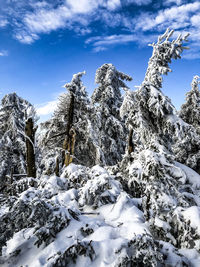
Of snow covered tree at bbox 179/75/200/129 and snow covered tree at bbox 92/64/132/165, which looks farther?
snow covered tree at bbox 179/75/200/129

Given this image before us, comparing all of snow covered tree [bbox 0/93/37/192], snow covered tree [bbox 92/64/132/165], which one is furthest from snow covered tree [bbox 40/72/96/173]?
snow covered tree [bbox 0/93/37/192]

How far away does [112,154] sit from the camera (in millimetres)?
14656

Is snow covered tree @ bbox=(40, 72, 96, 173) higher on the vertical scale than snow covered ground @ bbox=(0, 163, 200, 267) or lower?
higher

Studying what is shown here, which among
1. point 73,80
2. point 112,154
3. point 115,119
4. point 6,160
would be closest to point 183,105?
point 115,119

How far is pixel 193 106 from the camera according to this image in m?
15.9

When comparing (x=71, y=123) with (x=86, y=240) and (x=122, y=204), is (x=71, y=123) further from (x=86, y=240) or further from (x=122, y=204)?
(x=86, y=240)

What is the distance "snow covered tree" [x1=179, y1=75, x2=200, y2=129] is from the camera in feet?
50.8

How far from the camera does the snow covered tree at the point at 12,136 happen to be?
12784 millimetres

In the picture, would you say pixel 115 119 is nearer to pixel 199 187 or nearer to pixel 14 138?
pixel 14 138

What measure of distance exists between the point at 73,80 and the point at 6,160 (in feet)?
32.6

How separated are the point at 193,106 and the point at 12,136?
16.3m

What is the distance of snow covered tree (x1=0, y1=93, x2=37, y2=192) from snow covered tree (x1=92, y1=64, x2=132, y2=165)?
20.2 ft

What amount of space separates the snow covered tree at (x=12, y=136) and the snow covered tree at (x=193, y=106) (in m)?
14.5

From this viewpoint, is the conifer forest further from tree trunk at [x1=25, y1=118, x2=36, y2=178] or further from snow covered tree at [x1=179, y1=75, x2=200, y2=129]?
snow covered tree at [x1=179, y1=75, x2=200, y2=129]
